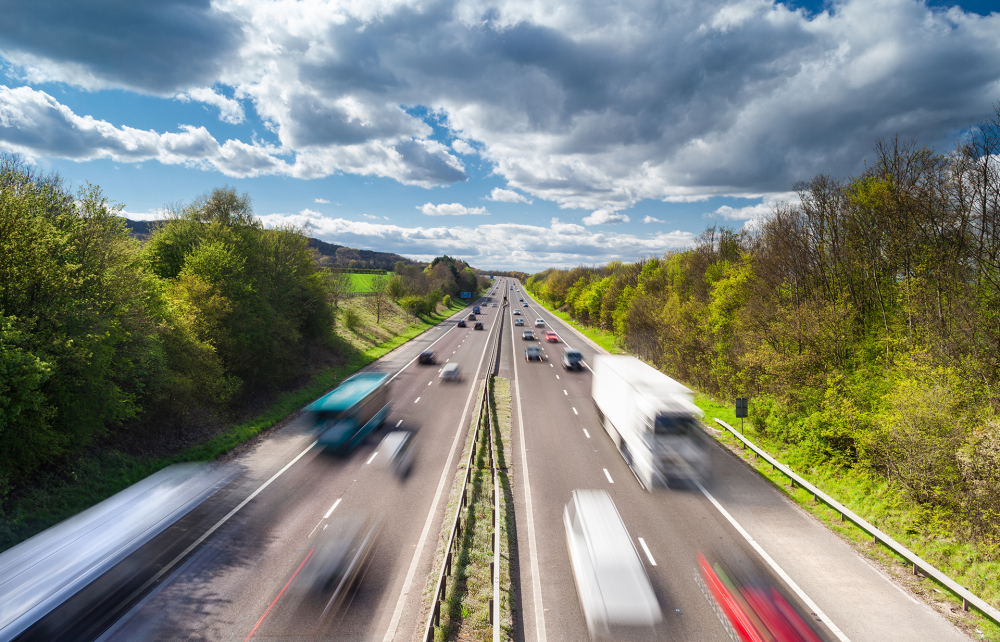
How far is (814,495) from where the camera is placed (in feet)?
46.4

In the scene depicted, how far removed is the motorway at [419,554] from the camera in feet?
28.0

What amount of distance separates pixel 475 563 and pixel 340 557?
3.40 meters

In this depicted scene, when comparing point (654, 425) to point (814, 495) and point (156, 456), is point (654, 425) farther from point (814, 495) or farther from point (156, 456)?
point (156, 456)

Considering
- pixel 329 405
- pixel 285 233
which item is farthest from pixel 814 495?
pixel 285 233

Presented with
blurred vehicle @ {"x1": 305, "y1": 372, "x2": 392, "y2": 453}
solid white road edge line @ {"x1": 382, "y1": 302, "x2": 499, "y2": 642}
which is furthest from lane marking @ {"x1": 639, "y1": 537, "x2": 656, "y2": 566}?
blurred vehicle @ {"x1": 305, "y1": 372, "x2": 392, "y2": 453}

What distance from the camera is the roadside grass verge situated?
30.0ft

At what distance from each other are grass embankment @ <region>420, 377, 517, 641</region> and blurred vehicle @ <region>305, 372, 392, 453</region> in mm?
5948

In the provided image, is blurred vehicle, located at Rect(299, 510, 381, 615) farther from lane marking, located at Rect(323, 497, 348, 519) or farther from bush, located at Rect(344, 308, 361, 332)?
bush, located at Rect(344, 308, 361, 332)

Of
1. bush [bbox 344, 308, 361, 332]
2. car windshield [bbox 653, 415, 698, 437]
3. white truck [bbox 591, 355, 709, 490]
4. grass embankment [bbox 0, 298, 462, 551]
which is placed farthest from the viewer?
bush [bbox 344, 308, 361, 332]

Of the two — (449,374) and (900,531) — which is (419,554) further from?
(449,374)

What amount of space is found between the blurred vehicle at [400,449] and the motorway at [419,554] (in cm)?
42

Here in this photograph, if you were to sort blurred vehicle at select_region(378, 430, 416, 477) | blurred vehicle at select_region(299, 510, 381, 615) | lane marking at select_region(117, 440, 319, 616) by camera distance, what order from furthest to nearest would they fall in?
blurred vehicle at select_region(378, 430, 416, 477) < lane marking at select_region(117, 440, 319, 616) < blurred vehicle at select_region(299, 510, 381, 615)

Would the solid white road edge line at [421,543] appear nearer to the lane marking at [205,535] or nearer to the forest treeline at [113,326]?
the lane marking at [205,535]

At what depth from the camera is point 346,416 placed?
65.4 ft
